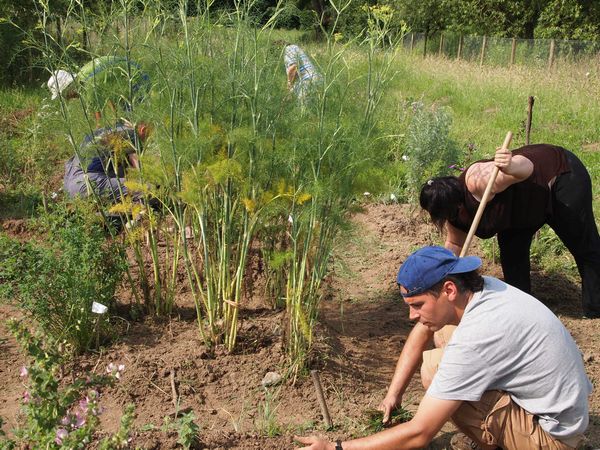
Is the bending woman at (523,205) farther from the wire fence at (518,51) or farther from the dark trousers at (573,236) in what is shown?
the wire fence at (518,51)

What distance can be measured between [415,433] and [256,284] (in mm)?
2283

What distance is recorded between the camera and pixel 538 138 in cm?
883

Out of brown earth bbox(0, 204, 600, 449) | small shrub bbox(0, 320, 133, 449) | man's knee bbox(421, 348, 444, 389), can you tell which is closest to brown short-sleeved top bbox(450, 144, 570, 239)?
brown earth bbox(0, 204, 600, 449)

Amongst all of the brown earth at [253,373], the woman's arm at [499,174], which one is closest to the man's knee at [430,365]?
the brown earth at [253,373]

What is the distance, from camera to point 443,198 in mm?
3838

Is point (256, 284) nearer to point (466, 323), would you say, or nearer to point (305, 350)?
point (305, 350)

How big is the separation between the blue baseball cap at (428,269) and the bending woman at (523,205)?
1.14 m

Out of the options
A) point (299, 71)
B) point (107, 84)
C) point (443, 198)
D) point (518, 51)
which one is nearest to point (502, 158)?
point (443, 198)

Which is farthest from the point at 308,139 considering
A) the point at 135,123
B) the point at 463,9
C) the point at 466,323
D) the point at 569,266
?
the point at 463,9

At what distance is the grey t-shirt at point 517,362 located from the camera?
2.53m

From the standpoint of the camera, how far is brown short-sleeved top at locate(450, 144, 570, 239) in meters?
4.06

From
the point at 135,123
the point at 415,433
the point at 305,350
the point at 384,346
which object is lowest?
the point at 384,346

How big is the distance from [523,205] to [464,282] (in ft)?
5.44

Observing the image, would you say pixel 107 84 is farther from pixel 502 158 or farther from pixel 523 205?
pixel 523 205
